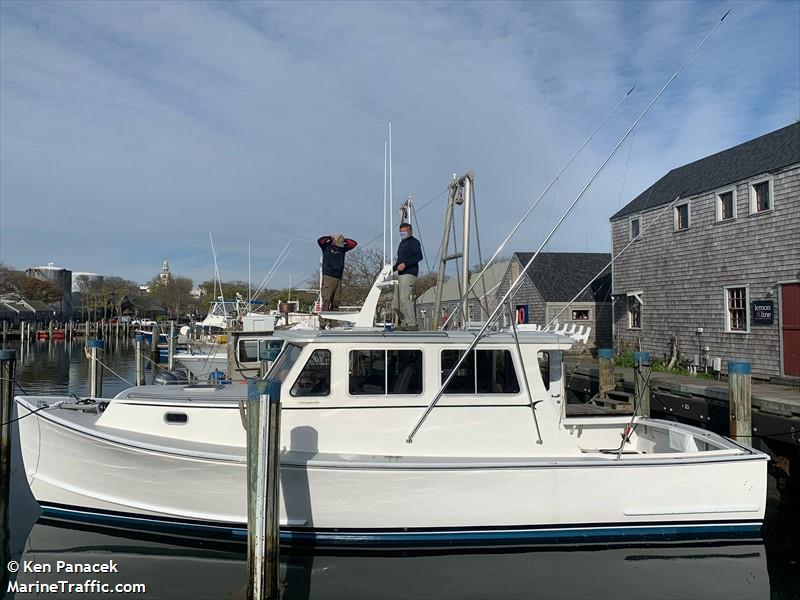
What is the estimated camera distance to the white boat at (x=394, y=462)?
21.3 feet

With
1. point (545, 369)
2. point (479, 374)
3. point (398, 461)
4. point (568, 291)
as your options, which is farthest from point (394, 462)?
point (568, 291)

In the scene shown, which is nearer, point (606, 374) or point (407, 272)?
point (407, 272)

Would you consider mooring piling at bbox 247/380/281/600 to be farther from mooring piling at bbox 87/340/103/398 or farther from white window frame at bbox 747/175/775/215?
white window frame at bbox 747/175/775/215

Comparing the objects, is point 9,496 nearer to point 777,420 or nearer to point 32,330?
point 777,420

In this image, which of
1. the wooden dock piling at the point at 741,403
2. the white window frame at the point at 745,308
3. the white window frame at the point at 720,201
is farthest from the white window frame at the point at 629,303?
the wooden dock piling at the point at 741,403

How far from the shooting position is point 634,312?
20141 millimetres

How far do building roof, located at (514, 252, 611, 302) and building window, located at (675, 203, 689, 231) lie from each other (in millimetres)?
6901

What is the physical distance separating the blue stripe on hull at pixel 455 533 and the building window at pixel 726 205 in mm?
11388

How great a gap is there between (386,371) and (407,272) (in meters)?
1.82

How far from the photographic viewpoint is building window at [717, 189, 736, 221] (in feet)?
51.9

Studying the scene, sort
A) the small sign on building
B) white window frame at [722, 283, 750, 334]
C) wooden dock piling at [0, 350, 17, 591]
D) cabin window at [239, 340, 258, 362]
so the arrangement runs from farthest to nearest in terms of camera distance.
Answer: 1. cabin window at [239, 340, 258, 362]
2. white window frame at [722, 283, 750, 334]
3. the small sign on building
4. wooden dock piling at [0, 350, 17, 591]

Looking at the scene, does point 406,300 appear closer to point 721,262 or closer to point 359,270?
point 721,262

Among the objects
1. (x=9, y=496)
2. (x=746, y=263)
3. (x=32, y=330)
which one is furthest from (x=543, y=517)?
(x=32, y=330)

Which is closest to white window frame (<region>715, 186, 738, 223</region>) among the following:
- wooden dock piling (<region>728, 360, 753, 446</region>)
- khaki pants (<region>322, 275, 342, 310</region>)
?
wooden dock piling (<region>728, 360, 753, 446</region>)
